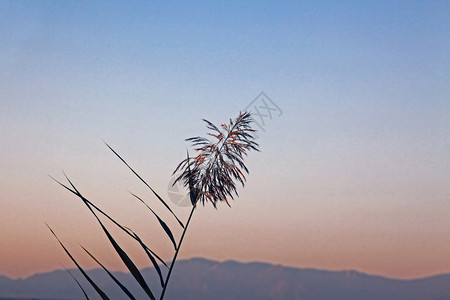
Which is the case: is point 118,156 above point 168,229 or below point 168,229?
above

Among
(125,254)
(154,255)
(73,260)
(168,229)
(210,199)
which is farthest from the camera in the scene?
(210,199)

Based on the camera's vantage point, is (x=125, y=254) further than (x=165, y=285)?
No

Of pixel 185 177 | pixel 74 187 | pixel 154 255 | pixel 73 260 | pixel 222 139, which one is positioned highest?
pixel 222 139

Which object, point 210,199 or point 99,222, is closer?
point 99,222

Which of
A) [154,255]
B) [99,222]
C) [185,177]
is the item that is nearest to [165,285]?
[154,255]

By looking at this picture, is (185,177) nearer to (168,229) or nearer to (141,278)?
(168,229)

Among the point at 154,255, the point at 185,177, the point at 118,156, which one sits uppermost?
the point at 185,177

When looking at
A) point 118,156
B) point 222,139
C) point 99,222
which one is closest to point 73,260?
point 99,222

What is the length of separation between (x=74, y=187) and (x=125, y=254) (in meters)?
0.52

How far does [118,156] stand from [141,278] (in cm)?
77

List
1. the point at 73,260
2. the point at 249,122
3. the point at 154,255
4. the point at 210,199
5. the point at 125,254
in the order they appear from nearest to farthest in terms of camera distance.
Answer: the point at 73,260 < the point at 125,254 < the point at 154,255 < the point at 210,199 < the point at 249,122

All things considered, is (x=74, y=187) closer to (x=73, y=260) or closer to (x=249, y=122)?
(x=73, y=260)

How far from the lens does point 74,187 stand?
312cm

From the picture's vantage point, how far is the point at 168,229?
3561 mm
